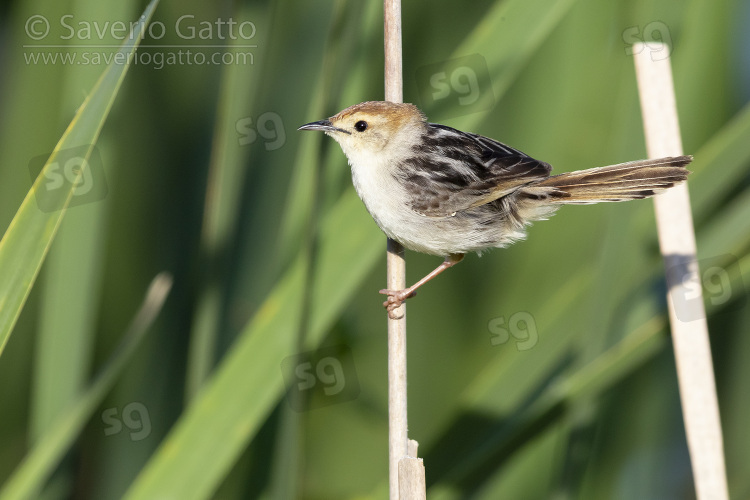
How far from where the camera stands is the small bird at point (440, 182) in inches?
88.4

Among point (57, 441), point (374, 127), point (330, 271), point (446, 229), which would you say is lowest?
point (57, 441)

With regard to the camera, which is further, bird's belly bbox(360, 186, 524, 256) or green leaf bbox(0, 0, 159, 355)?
bird's belly bbox(360, 186, 524, 256)

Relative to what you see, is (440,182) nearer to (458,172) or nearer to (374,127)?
(458,172)

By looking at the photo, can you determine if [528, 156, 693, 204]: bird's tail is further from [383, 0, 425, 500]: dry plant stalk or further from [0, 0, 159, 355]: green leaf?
[0, 0, 159, 355]: green leaf

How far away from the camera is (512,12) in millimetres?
1882

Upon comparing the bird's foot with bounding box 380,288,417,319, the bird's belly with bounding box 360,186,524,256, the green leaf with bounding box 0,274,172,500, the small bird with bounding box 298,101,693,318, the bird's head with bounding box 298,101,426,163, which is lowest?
the green leaf with bounding box 0,274,172,500

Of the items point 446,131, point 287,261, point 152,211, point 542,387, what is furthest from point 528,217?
point 152,211

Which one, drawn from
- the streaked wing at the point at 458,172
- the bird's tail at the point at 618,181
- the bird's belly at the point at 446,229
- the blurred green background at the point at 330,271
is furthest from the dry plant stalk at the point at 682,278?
the bird's belly at the point at 446,229

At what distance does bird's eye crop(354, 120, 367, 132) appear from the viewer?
2.34 m

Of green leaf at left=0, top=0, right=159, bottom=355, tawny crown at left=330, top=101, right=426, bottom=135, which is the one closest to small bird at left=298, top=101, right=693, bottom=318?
tawny crown at left=330, top=101, right=426, bottom=135

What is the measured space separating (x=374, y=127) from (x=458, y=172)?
0.31 metres

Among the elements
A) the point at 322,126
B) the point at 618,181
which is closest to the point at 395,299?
the point at 322,126

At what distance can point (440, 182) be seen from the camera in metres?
2.38

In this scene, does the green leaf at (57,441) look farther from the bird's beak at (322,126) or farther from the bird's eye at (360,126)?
the bird's eye at (360,126)
